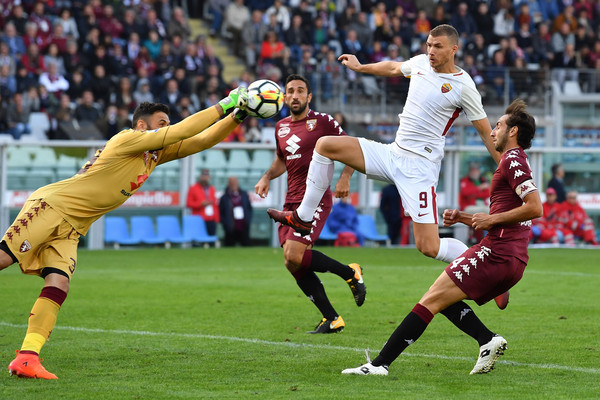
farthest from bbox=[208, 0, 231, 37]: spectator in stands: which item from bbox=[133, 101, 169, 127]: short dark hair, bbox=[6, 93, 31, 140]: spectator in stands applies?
bbox=[133, 101, 169, 127]: short dark hair

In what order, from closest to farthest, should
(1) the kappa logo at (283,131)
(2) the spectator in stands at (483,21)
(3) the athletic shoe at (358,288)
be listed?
(3) the athletic shoe at (358,288) < (1) the kappa logo at (283,131) < (2) the spectator in stands at (483,21)

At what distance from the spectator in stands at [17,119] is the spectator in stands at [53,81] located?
0.92 metres

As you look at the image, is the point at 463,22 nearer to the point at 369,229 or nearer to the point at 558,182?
the point at 558,182

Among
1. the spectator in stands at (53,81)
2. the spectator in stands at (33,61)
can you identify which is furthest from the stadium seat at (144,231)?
the spectator in stands at (33,61)

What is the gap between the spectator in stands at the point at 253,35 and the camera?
27.6 meters

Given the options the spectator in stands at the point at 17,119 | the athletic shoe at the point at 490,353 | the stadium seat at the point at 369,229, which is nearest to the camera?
the athletic shoe at the point at 490,353

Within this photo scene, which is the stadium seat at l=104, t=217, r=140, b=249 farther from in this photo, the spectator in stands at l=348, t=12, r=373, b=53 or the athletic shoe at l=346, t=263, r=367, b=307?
the athletic shoe at l=346, t=263, r=367, b=307

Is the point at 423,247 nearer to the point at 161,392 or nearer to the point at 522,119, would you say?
the point at 522,119

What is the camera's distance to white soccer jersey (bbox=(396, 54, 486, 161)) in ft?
28.0

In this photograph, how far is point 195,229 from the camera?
22562 mm

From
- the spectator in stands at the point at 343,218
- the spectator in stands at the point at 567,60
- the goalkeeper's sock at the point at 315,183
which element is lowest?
the spectator in stands at the point at 343,218

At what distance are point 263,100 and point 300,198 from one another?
95.9 inches

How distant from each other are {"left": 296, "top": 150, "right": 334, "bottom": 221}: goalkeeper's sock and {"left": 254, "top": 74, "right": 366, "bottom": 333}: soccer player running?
1032 mm

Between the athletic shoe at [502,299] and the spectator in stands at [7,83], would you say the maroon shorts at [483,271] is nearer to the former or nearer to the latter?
the athletic shoe at [502,299]
